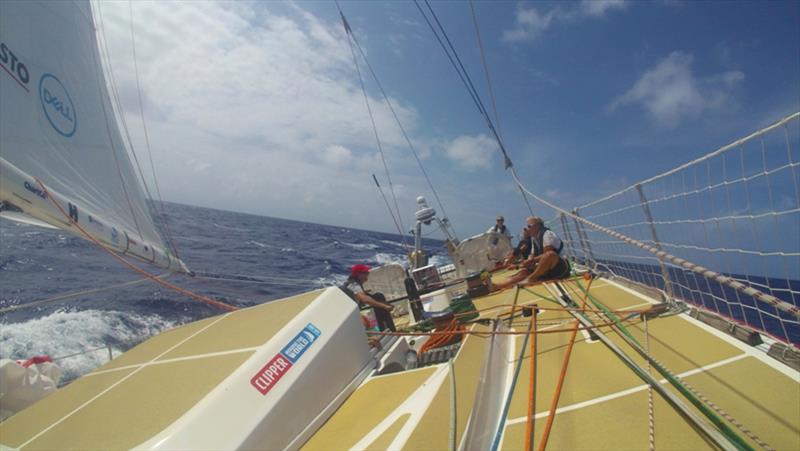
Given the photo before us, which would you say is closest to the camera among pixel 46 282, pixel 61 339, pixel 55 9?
pixel 55 9

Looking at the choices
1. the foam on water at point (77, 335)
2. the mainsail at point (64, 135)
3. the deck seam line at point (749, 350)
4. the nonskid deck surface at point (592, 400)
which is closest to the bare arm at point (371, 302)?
the nonskid deck surface at point (592, 400)

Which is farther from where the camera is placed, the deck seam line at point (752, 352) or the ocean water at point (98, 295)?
the ocean water at point (98, 295)

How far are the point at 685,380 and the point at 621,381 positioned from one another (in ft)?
1.01

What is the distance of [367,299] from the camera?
4008 millimetres

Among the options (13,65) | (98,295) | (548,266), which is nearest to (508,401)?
(548,266)

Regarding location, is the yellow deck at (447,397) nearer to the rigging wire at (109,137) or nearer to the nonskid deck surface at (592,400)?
the nonskid deck surface at (592,400)

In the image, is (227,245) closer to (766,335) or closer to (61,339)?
(61,339)

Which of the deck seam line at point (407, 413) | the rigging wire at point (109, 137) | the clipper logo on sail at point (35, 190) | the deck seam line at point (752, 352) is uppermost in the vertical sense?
the rigging wire at point (109, 137)

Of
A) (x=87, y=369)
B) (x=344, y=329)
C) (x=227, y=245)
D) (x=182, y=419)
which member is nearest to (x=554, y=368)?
(x=344, y=329)

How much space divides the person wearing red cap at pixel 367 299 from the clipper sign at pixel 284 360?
172 cm

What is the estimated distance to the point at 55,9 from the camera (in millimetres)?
4785

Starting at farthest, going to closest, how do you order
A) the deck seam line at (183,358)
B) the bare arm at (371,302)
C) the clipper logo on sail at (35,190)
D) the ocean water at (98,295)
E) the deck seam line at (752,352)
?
the ocean water at (98,295), the bare arm at (371,302), the clipper logo on sail at (35,190), the deck seam line at (183,358), the deck seam line at (752,352)

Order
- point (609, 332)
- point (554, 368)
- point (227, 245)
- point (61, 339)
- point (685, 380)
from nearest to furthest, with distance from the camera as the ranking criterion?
point (685, 380) → point (554, 368) → point (609, 332) → point (61, 339) → point (227, 245)

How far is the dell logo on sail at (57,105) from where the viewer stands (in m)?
4.33
